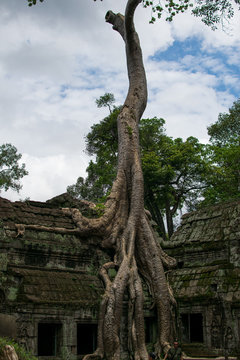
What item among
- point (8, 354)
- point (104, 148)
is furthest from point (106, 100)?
point (8, 354)

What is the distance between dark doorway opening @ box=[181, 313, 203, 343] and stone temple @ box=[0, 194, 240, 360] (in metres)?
0.03

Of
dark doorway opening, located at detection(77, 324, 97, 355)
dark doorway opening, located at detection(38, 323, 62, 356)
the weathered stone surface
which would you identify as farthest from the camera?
the weathered stone surface

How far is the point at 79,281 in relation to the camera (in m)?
11.6

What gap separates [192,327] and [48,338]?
5.76 m

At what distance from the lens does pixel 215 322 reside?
13.6 metres

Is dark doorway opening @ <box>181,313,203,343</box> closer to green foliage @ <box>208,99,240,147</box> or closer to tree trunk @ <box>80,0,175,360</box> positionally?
tree trunk @ <box>80,0,175,360</box>

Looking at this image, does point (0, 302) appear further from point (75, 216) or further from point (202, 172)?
point (202, 172)

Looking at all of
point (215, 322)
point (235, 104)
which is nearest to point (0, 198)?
point (215, 322)

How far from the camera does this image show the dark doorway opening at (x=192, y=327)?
48.1 feet

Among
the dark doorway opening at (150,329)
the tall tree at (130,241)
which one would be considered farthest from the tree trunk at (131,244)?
the dark doorway opening at (150,329)

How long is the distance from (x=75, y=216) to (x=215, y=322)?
5084 millimetres

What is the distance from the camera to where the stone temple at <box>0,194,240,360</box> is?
10219 millimetres

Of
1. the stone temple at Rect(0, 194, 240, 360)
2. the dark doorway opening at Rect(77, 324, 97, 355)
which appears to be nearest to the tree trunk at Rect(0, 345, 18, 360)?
the stone temple at Rect(0, 194, 240, 360)

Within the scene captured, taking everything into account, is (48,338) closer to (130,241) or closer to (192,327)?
(130,241)
